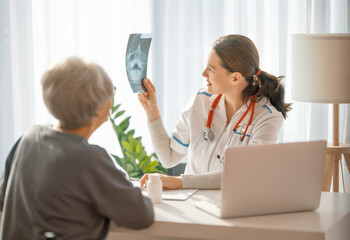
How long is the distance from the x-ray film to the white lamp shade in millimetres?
983

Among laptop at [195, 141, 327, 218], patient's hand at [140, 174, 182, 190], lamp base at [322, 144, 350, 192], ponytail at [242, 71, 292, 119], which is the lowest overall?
lamp base at [322, 144, 350, 192]

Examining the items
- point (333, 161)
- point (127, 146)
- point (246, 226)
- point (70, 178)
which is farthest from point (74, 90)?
point (333, 161)

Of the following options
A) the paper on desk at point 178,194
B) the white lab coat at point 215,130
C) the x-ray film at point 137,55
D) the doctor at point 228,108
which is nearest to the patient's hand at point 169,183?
the paper on desk at point 178,194

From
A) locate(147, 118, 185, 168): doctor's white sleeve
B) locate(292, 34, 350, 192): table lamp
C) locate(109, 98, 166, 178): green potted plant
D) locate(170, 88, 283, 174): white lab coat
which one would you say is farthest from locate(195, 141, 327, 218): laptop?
locate(109, 98, 166, 178): green potted plant

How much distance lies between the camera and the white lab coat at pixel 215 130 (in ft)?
7.90

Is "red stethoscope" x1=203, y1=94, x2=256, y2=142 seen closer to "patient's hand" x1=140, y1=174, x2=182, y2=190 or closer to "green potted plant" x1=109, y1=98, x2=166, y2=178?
"patient's hand" x1=140, y1=174, x2=182, y2=190

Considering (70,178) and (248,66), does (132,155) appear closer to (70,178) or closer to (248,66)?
(248,66)

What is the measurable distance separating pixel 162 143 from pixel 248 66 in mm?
574

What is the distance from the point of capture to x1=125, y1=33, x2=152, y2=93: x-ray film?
2291 millimetres

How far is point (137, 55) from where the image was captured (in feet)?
7.59

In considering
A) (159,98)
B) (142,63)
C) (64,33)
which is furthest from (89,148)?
(64,33)

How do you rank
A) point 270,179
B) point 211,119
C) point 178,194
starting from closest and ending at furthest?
point 270,179, point 178,194, point 211,119

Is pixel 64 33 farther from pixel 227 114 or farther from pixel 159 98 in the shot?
pixel 227 114

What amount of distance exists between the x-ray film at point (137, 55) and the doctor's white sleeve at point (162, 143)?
310 mm
